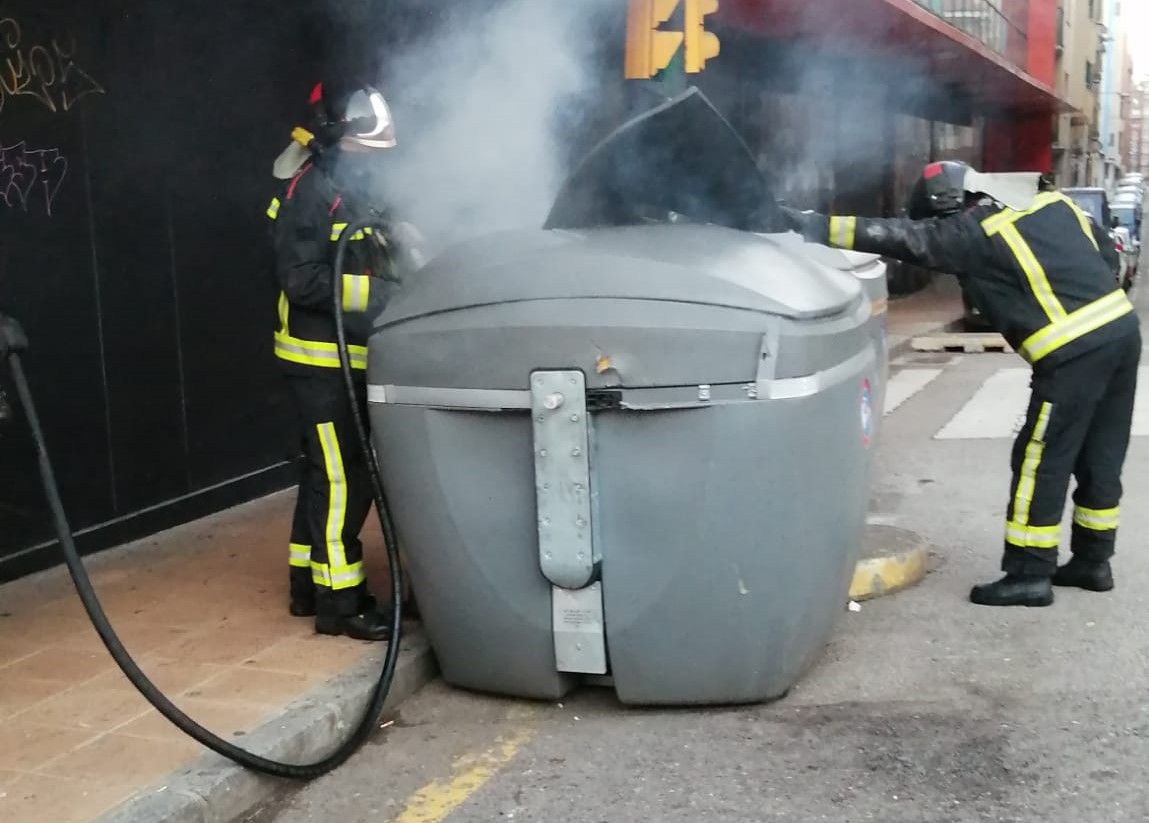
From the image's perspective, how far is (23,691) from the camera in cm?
374

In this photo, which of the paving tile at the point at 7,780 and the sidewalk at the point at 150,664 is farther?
the sidewalk at the point at 150,664

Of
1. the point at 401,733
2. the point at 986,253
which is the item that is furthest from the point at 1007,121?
the point at 401,733

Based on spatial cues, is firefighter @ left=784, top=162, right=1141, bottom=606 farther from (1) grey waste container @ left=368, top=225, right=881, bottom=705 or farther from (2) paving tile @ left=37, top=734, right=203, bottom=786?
(2) paving tile @ left=37, top=734, right=203, bottom=786

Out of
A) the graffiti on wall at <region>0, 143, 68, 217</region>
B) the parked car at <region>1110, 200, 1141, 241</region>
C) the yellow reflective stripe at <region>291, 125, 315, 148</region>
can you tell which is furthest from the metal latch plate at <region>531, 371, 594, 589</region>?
the parked car at <region>1110, 200, 1141, 241</region>

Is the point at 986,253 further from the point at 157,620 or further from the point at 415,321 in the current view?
the point at 157,620

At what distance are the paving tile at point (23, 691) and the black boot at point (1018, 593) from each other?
120 inches

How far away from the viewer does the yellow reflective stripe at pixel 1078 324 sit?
4371 millimetres

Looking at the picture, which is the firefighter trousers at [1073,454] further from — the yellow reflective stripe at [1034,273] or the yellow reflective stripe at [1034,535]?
the yellow reflective stripe at [1034,273]

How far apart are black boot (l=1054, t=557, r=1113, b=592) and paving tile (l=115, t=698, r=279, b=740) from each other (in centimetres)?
291

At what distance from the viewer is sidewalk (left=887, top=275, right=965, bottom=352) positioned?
14023mm

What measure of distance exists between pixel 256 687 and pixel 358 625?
17.9 inches

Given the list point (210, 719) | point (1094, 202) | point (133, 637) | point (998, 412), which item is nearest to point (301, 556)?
point (133, 637)

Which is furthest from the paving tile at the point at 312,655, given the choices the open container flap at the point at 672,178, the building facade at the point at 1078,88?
the building facade at the point at 1078,88

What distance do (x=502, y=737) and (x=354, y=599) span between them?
0.78 m
